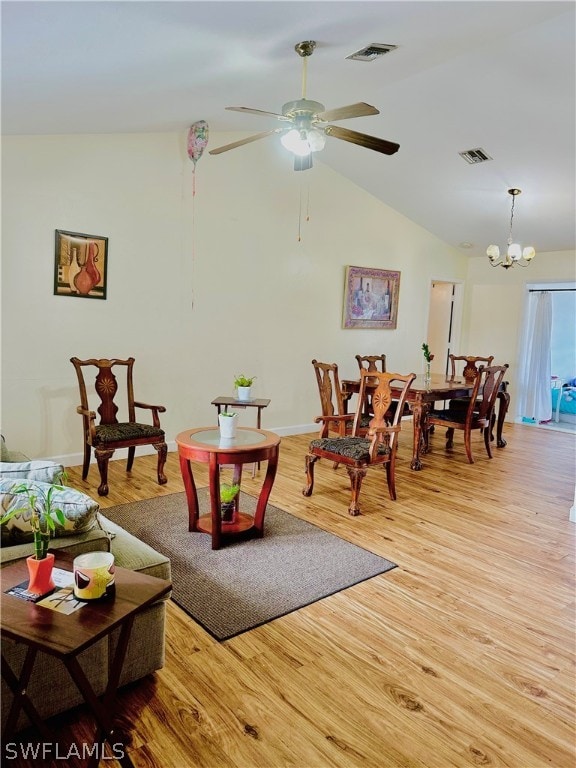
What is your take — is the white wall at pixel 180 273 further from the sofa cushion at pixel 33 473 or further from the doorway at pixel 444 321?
the sofa cushion at pixel 33 473

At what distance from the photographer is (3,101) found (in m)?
3.21

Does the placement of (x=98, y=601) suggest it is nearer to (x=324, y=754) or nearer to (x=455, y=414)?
(x=324, y=754)

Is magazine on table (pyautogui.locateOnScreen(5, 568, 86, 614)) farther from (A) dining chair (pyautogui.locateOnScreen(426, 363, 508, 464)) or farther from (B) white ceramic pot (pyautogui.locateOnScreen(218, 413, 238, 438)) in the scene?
(A) dining chair (pyautogui.locateOnScreen(426, 363, 508, 464))

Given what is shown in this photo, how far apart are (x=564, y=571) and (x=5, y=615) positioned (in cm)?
296

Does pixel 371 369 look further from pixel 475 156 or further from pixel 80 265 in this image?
pixel 80 265

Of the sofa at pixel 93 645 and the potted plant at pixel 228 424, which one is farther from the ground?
the potted plant at pixel 228 424

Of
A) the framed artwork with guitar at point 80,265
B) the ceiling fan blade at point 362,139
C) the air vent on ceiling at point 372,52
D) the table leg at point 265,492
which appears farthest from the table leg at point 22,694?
the air vent on ceiling at point 372,52

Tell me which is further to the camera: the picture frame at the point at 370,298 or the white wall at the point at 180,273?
the picture frame at the point at 370,298

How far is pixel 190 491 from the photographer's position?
11.1ft

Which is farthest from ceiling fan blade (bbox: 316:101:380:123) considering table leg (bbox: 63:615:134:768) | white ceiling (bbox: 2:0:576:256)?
table leg (bbox: 63:615:134:768)

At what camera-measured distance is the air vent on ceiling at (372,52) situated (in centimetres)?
352

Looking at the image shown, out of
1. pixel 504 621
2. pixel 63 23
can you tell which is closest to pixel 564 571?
pixel 504 621

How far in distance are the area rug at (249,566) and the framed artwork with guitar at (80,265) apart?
1.98 m

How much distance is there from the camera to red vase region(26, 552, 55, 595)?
153cm
